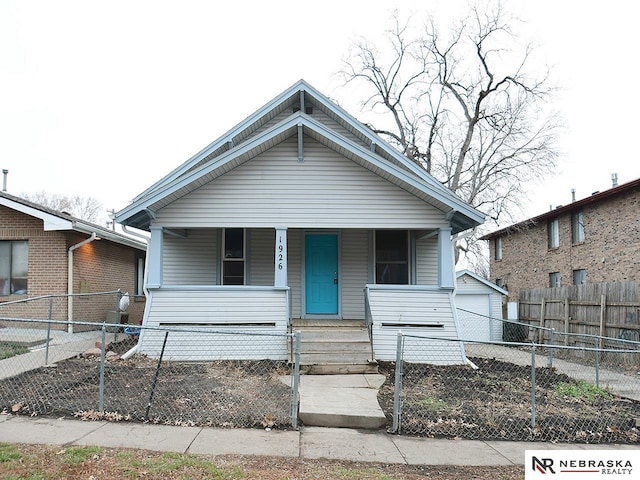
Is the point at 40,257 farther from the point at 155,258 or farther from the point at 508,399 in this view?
the point at 508,399

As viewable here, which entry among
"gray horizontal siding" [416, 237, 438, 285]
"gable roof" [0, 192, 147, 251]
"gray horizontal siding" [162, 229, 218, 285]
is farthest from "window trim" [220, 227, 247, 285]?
"gray horizontal siding" [416, 237, 438, 285]

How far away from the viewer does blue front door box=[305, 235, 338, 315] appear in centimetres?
1177

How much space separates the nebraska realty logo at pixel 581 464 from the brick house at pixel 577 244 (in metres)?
12.4

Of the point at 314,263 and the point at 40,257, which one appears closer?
the point at 314,263

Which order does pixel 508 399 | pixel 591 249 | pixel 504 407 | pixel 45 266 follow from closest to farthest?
pixel 504 407 < pixel 508 399 < pixel 45 266 < pixel 591 249

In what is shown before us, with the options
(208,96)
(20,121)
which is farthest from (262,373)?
(20,121)

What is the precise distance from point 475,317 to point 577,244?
206 inches

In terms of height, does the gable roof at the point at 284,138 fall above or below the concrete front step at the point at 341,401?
above

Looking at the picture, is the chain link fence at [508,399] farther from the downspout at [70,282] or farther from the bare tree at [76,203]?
the bare tree at [76,203]

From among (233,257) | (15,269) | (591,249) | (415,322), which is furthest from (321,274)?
(591,249)

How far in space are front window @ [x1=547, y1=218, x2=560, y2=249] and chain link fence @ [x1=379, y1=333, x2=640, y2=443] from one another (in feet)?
35.0

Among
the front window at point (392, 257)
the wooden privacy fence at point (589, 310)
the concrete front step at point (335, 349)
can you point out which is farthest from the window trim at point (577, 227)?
the concrete front step at point (335, 349)

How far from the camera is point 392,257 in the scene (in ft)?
40.0

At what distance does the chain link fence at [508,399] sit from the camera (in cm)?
587
